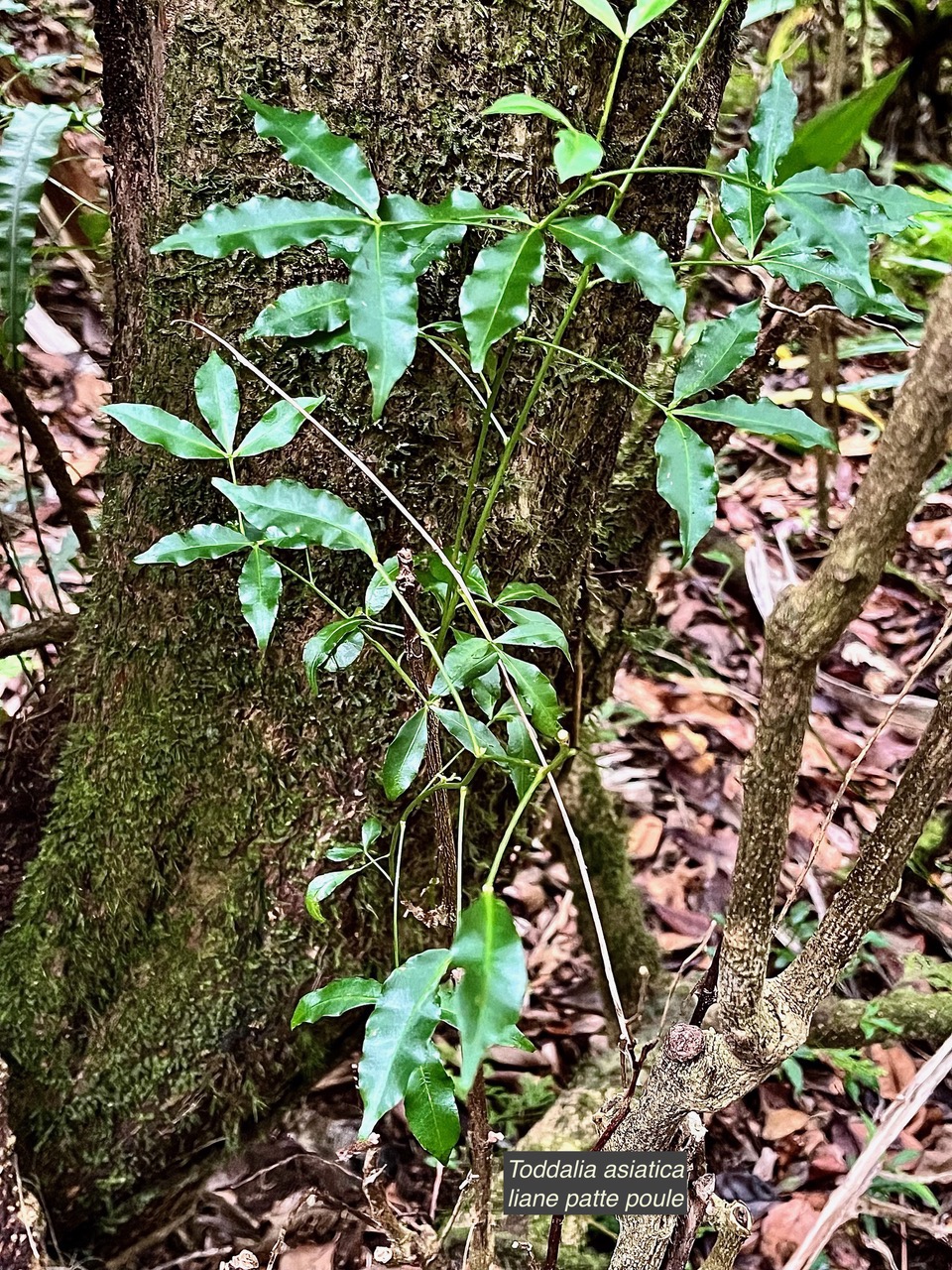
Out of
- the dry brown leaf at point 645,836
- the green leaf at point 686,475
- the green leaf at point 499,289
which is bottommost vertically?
the dry brown leaf at point 645,836

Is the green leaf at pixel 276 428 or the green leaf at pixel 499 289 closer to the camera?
the green leaf at pixel 499 289

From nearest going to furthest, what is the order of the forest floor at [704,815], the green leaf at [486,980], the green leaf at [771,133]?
the green leaf at [486,980]
the green leaf at [771,133]
the forest floor at [704,815]

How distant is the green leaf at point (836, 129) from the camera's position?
1.04m

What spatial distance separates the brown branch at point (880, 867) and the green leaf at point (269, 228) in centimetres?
49

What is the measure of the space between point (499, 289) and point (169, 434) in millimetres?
327

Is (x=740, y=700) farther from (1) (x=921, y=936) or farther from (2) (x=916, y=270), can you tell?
(2) (x=916, y=270)

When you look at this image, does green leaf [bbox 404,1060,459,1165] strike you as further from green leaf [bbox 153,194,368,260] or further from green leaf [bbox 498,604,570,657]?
green leaf [bbox 153,194,368,260]

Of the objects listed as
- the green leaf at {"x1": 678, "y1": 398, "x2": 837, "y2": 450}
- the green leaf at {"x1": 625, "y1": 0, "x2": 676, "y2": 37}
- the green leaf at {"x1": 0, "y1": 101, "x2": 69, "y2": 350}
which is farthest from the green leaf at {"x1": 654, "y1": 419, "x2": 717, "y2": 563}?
the green leaf at {"x1": 0, "y1": 101, "x2": 69, "y2": 350}

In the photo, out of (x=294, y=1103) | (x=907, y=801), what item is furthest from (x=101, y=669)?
(x=907, y=801)

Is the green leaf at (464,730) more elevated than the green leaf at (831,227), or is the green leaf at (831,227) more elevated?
the green leaf at (831,227)

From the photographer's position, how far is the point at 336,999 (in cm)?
67

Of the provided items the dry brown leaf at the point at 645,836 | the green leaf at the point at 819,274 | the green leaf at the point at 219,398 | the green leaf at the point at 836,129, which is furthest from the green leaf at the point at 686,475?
the dry brown leaf at the point at 645,836

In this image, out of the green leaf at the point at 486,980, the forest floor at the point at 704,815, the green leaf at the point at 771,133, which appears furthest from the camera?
the forest floor at the point at 704,815

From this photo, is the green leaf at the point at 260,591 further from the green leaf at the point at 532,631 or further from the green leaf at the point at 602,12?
the green leaf at the point at 602,12
